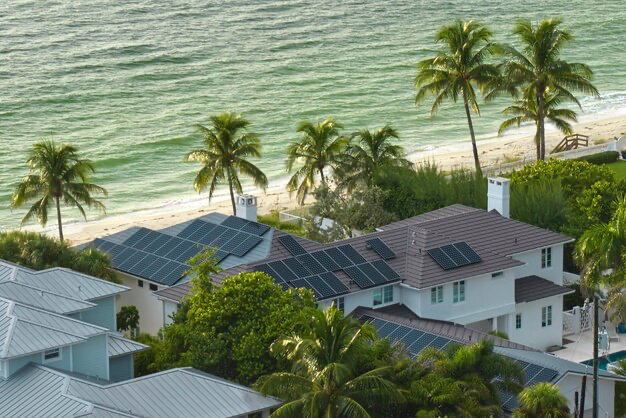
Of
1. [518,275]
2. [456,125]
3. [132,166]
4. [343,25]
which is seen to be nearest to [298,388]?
[518,275]

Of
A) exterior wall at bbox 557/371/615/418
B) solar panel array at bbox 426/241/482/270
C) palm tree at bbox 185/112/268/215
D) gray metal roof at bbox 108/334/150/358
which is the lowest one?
exterior wall at bbox 557/371/615/418

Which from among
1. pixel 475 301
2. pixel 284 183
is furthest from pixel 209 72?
pixel 475 301

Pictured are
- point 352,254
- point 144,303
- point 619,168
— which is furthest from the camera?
point 619,168

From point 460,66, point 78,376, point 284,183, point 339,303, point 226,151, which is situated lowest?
point 78,376

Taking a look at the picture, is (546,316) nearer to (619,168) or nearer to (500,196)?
(500,196)

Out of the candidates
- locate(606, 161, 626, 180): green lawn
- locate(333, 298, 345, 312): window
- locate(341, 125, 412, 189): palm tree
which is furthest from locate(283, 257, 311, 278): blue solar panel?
locate(606, 161, 626, 180): green lawn

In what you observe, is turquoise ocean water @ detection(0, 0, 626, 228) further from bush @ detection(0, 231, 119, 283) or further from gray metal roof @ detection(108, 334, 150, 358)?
gray metal roof @ detection(108, 334, 150, 358)

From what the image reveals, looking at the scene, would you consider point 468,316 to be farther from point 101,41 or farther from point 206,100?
point 101,41
